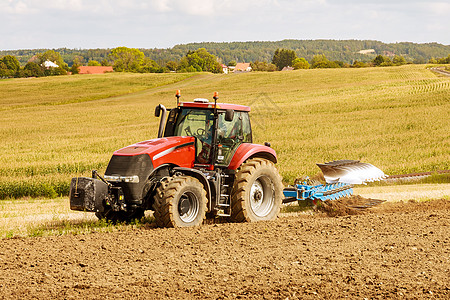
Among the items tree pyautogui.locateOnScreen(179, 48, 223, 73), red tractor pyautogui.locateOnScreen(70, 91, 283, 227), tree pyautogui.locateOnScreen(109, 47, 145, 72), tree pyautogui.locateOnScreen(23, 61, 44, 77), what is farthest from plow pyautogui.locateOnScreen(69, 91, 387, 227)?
tree pyautogui.locateOnScreen(109, 47, 145, 72)

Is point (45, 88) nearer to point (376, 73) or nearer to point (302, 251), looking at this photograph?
point (376, 73)

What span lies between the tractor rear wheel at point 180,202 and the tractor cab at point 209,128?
89 cm

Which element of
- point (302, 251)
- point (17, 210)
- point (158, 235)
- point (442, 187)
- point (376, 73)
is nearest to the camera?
point (302, 251)

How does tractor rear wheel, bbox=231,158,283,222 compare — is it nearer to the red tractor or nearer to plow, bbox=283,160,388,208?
the red tractor

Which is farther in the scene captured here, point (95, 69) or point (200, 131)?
point (95, 69)

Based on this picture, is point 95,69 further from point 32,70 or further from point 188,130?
point 188,130

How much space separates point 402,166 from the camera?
20266 mm

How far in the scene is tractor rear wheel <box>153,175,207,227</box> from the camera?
29.0ft

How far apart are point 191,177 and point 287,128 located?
67.7ft

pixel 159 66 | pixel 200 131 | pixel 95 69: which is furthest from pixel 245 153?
pixel 95 69

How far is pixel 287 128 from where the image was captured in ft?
96.4

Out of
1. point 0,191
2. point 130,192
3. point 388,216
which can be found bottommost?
point 0,191

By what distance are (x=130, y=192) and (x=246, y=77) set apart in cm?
6248

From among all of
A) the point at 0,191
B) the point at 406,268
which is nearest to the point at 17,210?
the point at 0,191
